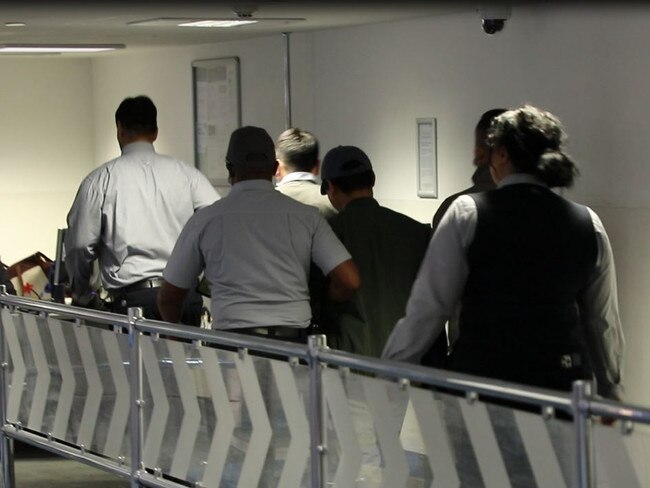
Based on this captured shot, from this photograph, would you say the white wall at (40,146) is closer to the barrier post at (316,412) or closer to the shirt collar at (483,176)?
the shirt collar at (483,176)

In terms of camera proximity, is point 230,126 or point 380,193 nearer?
point 380,193

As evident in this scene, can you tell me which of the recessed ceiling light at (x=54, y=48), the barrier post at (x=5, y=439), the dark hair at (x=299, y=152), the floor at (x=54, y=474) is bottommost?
the floor at (x=54, y=474)

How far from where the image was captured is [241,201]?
487cm

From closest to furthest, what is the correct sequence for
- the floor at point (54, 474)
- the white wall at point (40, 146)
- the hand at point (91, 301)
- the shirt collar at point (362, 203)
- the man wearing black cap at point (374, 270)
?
the man wearing black cap at point (374, 270) < the shirt collar at point (362, 203) < the hand at point (91, 301) < the floor at point (54, 474) < the white wall at point (40, 146)

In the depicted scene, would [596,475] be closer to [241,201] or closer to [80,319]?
[241,201]

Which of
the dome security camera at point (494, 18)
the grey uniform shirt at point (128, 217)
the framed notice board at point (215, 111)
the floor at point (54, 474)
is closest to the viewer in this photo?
the grey uniform shirt at point (128, 217)

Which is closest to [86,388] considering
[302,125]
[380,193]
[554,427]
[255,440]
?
[255,440]

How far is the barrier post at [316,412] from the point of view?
3.97 m

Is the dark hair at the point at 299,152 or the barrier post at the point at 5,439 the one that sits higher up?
the dark hair at the point at 299,152

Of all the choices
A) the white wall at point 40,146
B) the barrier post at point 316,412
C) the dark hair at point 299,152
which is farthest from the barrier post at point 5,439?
the white wall at point 40,146

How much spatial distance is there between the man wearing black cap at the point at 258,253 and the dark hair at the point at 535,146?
1.15m

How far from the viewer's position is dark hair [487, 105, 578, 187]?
3.82m

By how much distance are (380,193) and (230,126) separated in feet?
7.70

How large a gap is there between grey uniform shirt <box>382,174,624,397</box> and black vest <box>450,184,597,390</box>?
0.16 ft
